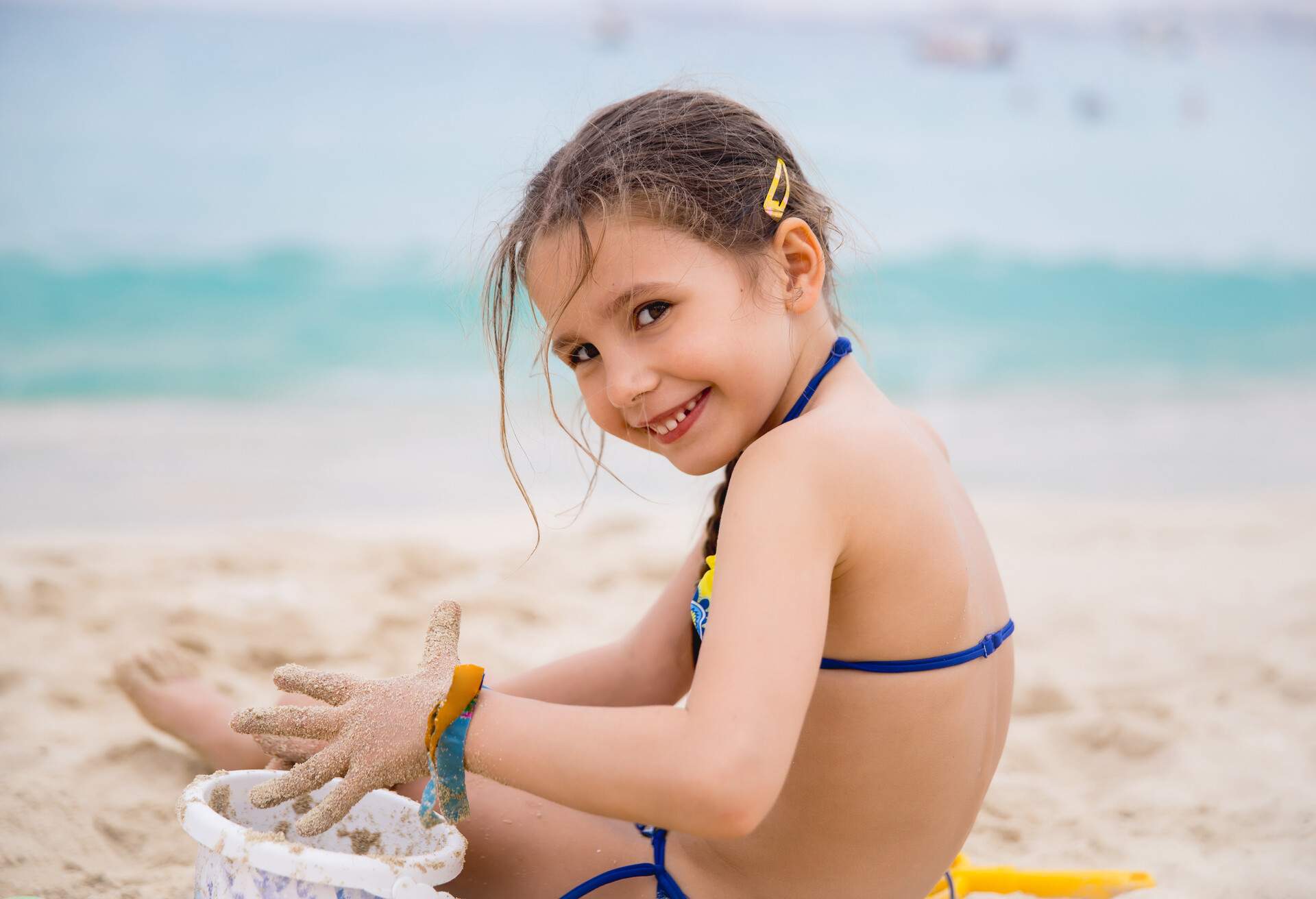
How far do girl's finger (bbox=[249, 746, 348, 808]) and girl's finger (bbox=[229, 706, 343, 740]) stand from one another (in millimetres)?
26

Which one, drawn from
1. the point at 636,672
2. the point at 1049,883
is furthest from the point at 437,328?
the point at 1049,883

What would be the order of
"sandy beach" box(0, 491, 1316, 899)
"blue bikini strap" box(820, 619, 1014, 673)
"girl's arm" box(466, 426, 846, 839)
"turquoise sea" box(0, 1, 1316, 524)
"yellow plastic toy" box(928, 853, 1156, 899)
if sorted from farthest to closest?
1. "turquoise sea" box(0, 1, 1316, 524)
2. "sandy beach" box(0, 491, 1316, 899)
3. "yellow plastic toy" box(928, 853, 1156, 899)
4. "blue bikini strap" box(820, 619, 1014, 673)
5. "girl's arm" box(466, 426, 846, 839)

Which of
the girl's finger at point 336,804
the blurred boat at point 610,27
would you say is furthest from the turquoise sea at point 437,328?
the girl's finger at point 336,804

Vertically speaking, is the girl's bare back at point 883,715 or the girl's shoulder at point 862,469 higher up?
the girl's shoulder at point 862,469

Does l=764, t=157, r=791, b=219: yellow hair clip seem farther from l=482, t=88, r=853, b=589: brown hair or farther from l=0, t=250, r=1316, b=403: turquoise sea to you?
l=0, t=250, r=1316, b=403: turquoise sea

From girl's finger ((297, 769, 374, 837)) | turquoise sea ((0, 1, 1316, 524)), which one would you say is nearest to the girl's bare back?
girl's finger ((297, 769, 374, 837))

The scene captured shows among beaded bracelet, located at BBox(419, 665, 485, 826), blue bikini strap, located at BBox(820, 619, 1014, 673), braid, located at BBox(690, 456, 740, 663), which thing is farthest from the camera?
braid, located at BBox(690, 456, 740, 663)

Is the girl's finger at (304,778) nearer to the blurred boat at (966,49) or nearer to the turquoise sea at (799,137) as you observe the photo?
the turquoise sea at (799,137)

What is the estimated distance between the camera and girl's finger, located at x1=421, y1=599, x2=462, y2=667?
1.31 meters

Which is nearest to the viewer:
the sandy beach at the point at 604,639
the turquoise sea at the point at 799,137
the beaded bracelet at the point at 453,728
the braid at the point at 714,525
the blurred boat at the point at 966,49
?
the beaded bracelet at the point at 453,728

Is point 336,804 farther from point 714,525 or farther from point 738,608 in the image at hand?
point 714,525

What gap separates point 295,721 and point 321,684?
5cm

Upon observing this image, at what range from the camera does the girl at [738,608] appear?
3.82ft

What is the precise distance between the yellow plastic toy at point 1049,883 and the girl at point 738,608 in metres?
0.43
